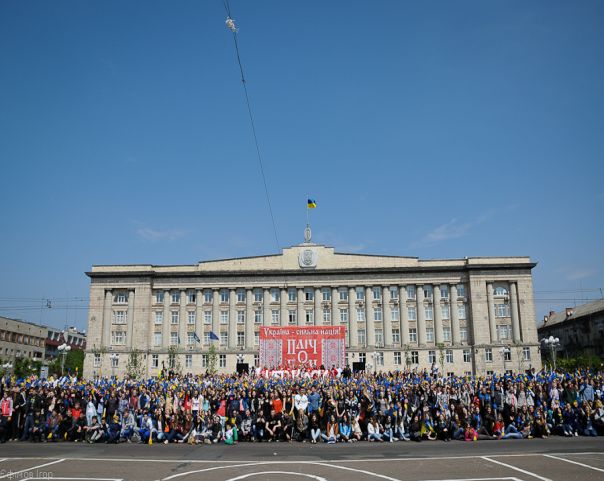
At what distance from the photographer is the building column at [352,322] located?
65.0m

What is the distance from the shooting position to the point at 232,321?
66812mm

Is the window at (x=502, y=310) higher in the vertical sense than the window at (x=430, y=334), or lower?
higher

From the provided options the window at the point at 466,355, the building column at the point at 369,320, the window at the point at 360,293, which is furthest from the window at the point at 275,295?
the window at the point at 466,355

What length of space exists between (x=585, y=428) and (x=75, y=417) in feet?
60.1

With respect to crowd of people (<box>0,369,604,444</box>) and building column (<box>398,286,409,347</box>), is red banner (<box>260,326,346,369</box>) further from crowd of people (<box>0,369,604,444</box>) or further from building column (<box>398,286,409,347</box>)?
crowd of people (<box>0,369,604,444</box>)

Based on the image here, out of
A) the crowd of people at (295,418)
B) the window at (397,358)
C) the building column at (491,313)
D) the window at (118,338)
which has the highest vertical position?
the building column at (491,313)

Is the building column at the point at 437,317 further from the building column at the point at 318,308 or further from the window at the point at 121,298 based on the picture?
the window at the point at 121,298

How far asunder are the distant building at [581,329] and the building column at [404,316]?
26168mm

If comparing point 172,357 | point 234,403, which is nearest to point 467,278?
point 172,357

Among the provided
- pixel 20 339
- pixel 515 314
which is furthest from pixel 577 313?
pixel 20 339


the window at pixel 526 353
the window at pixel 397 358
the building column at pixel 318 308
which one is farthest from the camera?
the building column at pixel 318 308

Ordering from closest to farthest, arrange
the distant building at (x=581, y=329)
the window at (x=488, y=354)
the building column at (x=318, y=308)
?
the window at (x=488, y=354), the building column at (x=318, y=308), the distant building at (x=581, y=329)

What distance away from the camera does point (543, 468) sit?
38.9ft

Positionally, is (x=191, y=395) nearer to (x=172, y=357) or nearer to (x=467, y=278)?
(x=172, y=357)
